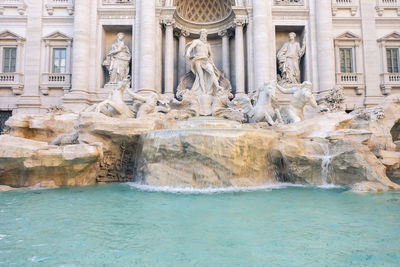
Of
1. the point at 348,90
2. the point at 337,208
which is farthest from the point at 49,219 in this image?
the point at 348,90

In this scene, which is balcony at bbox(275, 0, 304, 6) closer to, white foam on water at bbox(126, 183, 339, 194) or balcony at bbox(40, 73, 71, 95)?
balcony at bbox(40, 73, 71, 95)

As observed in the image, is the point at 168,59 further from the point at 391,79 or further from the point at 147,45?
the point at 391,79

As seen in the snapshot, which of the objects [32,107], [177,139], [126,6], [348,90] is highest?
[126,6]

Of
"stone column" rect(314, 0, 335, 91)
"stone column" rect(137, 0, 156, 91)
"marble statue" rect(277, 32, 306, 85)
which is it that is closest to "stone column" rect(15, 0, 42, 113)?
"stone column" rect(137, 0, 156, 91)

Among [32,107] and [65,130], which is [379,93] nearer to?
[65,130]

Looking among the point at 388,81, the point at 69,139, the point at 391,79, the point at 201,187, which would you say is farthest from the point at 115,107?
the point at 391,79

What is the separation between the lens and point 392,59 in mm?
15617

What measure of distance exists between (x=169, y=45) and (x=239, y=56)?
3.91m

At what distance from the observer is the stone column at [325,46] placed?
14.4 metres

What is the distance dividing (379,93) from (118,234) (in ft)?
54.3

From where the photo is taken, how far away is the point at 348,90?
49.9 ft

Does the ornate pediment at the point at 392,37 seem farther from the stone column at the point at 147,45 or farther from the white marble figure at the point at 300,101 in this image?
the stone column at the point at 147,45

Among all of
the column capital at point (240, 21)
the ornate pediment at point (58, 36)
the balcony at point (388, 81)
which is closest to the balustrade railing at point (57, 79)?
the ornate pediment at point (58, 36)

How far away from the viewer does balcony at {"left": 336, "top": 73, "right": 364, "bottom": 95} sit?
592 inches
